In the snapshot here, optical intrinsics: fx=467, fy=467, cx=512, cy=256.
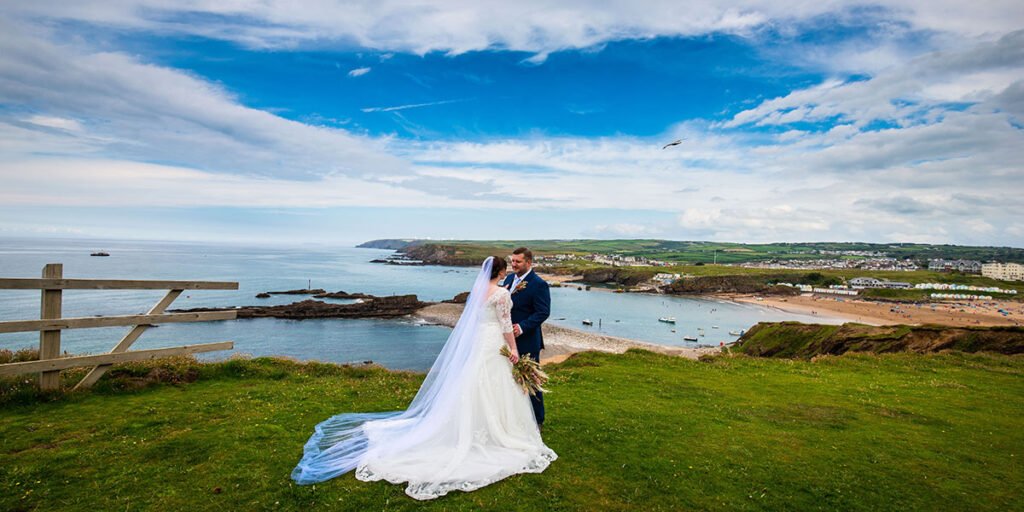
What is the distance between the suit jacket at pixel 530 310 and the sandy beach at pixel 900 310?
72020mm

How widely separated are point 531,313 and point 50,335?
322 inches

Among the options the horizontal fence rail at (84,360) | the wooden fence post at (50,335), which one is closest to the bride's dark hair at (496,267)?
the horizontal fence rail at (84,360)

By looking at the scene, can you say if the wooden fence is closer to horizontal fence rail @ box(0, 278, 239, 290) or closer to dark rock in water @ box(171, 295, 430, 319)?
horizontal fence rail @ box(0, 278, 239, 290)

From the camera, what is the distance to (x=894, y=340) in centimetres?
1948

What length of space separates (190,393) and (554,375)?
27.5ft

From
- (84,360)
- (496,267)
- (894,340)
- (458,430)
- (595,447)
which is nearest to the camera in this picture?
(458,430)

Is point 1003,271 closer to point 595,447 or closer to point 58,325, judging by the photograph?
point 595,447

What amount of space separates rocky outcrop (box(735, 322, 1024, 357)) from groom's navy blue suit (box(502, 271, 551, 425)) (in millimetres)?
18507

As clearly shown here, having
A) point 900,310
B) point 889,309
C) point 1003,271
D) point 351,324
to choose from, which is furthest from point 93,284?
point 1003,271

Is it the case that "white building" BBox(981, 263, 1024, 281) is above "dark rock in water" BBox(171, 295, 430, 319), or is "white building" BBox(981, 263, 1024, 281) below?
above

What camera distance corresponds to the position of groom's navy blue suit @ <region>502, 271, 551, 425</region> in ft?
24.8

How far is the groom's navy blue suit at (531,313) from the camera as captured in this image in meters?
7.56

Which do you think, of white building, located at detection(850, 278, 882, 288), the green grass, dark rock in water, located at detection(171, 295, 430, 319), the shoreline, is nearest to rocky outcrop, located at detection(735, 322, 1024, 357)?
the green grass

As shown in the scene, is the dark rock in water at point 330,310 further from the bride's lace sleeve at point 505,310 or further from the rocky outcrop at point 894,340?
the bride's lace sleeve at point 505,310
